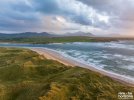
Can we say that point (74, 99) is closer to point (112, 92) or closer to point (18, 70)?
point (112, 92)

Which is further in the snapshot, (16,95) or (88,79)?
(88,79)

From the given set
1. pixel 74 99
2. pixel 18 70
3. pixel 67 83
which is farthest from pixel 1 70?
pixel 74 99

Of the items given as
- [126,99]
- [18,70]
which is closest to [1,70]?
[18,70]

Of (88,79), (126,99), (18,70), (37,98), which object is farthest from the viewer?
(18,70)

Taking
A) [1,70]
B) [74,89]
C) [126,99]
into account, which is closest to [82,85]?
[74,89]

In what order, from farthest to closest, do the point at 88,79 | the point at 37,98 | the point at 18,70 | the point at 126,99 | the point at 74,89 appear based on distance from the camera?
the point at 18,70, the point at 88,79, the point at 74,89, the point at 126,99, the point at 37,98

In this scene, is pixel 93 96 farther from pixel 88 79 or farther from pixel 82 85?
pixel 88 79

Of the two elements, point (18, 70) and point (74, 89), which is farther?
point (18, 70)

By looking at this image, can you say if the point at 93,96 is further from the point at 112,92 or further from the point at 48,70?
the point at 48,70

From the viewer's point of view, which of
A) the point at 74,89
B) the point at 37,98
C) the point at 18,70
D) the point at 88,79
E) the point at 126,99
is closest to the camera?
the point at 37,98
